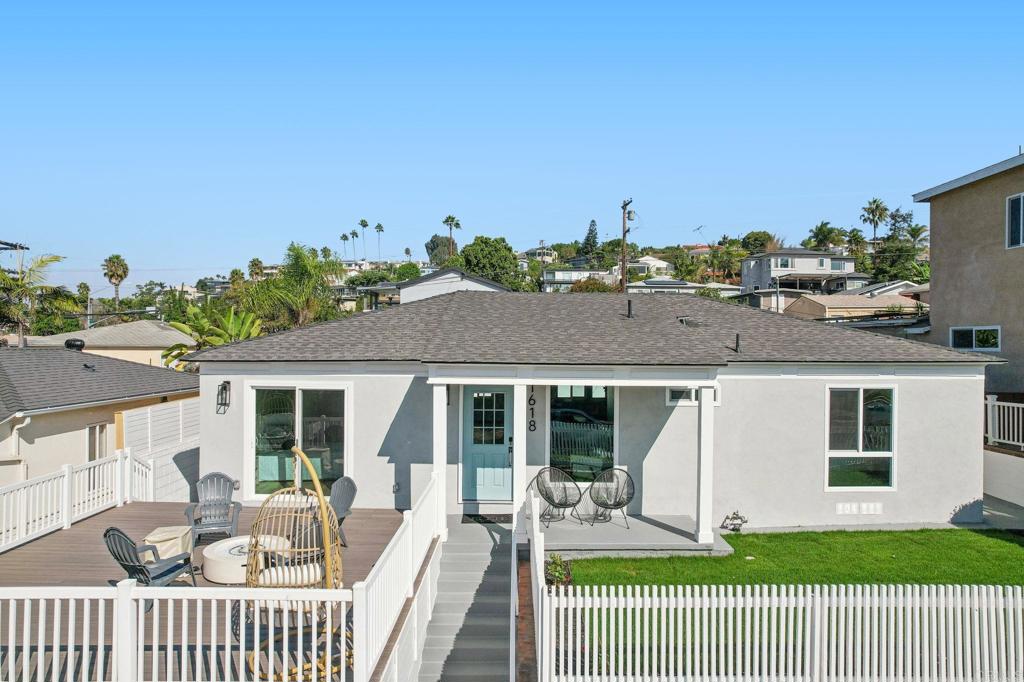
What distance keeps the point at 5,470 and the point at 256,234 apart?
133 ft

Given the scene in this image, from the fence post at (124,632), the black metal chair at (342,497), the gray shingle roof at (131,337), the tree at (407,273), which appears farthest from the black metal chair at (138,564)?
the tree at (407,273)

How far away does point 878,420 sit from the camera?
1216 centimetres

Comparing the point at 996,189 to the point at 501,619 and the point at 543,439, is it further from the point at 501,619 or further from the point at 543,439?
the point at 501,619

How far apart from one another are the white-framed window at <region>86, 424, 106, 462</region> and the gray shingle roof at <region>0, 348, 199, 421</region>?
700 millimetres

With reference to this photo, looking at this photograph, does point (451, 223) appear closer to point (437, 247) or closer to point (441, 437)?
point (437, 247)

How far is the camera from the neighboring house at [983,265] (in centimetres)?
1561

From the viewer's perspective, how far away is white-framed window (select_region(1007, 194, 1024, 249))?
15.5m

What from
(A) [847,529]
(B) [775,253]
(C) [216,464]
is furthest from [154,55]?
(B) [775,253]

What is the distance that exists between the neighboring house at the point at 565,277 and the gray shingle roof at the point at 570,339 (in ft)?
206

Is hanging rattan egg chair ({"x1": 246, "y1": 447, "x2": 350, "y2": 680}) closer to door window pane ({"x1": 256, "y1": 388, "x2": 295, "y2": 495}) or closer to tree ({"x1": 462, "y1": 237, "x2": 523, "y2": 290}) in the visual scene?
door window pane ({"x1": 256, "y1": 388, "x2": 295, "y2": 495})

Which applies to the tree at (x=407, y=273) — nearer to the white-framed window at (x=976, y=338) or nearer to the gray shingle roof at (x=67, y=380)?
the gray shingle roof at (x=67, y=380)

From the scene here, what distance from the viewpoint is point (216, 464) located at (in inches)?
474

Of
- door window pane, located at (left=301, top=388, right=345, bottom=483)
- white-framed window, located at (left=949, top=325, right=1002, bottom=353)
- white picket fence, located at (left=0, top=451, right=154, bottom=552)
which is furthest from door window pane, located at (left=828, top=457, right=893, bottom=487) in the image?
white picket fence, located at (left=0, top=451, right=154, bottom=552)

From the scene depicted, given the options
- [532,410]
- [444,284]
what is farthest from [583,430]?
[444,284]
